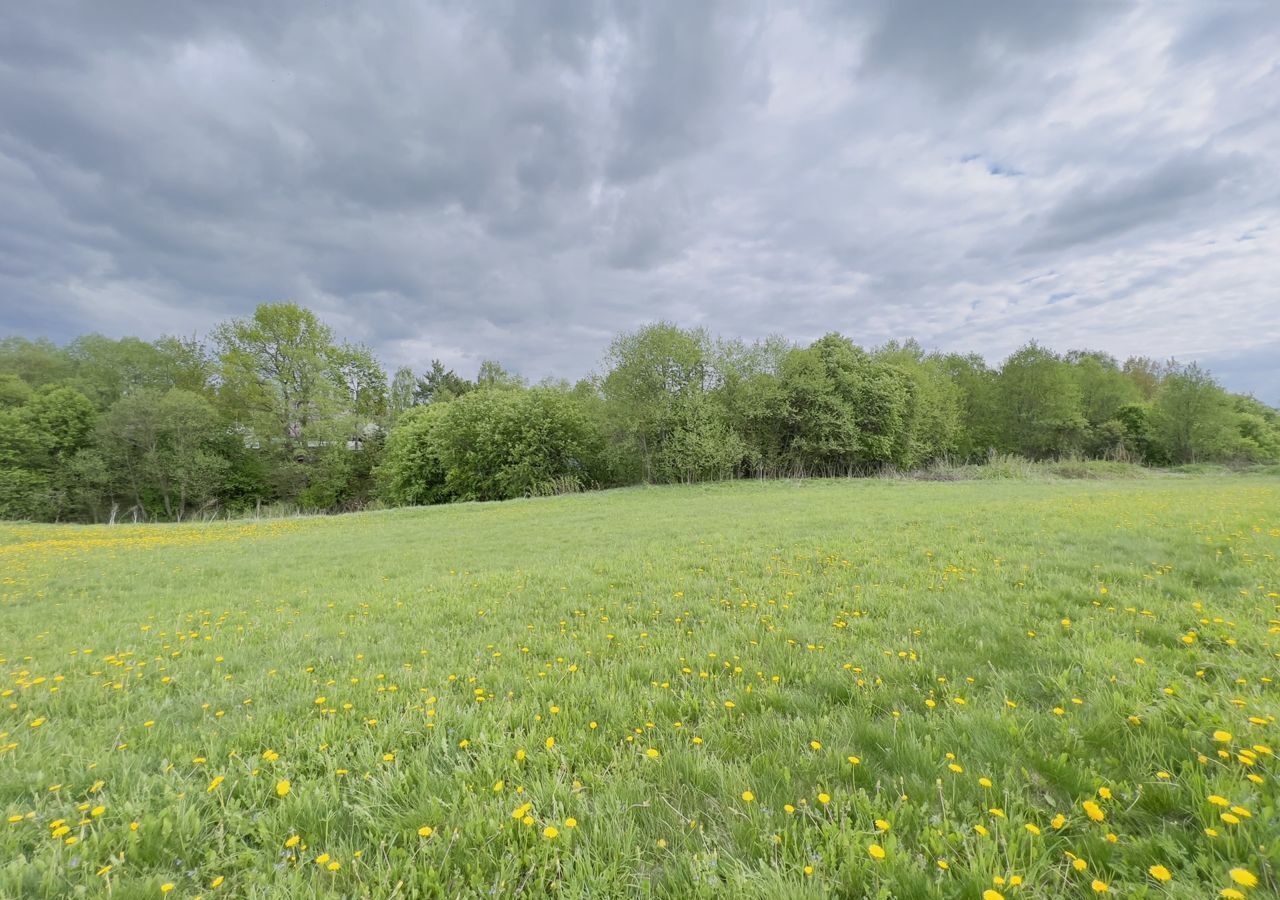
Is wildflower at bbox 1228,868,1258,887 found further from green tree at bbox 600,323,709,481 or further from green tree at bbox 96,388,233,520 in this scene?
green tree at bbox 96,388,233,520

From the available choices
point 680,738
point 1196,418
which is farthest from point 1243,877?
point 1196,418

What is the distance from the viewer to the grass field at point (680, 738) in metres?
1.92

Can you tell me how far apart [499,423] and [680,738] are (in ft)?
117

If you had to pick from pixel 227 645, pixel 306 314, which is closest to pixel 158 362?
pixel 306 314

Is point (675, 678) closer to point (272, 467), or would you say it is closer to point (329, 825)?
point (329, 825)

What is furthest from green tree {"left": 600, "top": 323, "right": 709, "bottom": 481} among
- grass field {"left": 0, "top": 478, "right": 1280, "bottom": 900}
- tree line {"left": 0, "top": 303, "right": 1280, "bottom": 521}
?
grass field {"left": 0, "top": 478, "right": 1280, "bottom": 900}

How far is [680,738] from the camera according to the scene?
2.88 m

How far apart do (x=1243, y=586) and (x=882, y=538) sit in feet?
14.8

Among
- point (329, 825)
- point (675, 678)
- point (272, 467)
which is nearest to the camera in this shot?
point (329, 825)

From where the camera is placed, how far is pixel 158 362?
40.3 m

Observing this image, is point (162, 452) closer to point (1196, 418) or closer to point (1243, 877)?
point (1243, 877)

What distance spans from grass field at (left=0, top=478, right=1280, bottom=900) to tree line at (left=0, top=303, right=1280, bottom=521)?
84.3 ft

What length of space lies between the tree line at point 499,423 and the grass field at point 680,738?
2568 cm

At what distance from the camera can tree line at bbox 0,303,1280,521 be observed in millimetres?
32062
